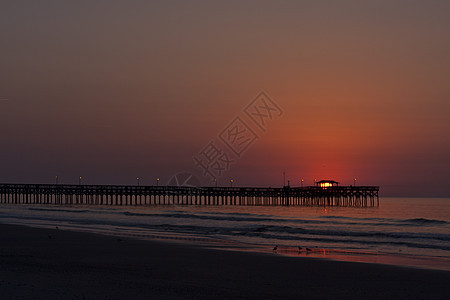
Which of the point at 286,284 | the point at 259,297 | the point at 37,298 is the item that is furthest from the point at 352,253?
the point at 37,298

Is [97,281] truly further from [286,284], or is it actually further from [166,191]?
[166,191]

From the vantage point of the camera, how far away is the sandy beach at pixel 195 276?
8.17 m

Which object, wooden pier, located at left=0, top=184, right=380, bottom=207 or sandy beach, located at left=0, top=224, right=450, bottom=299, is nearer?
sandy beach, located at left=0, top=224, right=450, bottom=299

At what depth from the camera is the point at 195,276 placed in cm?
997

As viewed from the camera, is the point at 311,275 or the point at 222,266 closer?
the point at 311,275

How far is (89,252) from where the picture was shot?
542 inches

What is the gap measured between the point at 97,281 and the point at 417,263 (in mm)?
8317

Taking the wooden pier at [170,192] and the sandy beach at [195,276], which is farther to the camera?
the wooden pier at [170,192]

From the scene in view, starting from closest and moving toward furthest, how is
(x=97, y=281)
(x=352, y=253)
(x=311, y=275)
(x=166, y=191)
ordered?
(x=97, y=281) < (x=311, y=275) < (x=352, y=253) < (x=166, y=191)

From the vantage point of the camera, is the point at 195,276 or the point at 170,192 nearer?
the point at 195,276

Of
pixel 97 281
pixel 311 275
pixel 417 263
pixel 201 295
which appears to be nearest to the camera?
pixel 201 295

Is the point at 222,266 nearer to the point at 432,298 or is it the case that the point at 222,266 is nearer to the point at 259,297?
the point at 259,297

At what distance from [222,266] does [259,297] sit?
3.52 meters

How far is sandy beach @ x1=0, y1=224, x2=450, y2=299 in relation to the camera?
817 centimetres
